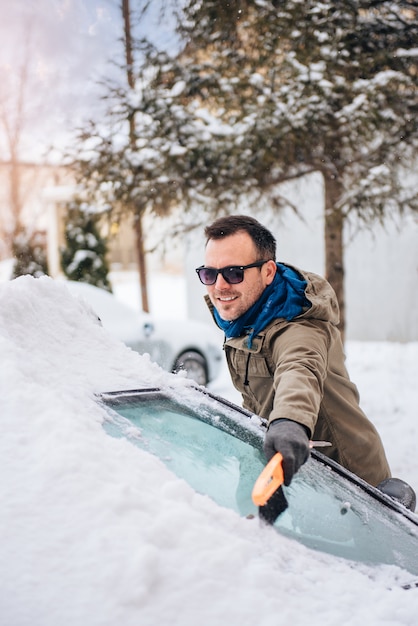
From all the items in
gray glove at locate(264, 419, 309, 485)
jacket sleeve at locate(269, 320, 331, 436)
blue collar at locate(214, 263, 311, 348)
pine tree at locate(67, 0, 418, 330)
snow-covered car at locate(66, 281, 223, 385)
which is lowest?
snow-covered car at locate(66, 281, 223, 385)

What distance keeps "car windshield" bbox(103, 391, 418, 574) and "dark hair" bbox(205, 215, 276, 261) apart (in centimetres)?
56

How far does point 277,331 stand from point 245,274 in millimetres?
212

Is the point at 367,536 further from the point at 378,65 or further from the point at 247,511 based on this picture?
the point at 378,65

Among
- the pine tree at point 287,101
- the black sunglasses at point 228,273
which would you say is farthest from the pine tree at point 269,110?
the black sunglasses at point 228,273

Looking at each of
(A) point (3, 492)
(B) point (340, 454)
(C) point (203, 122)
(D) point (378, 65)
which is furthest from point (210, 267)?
(D) point (378, 65)

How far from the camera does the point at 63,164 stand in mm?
7238

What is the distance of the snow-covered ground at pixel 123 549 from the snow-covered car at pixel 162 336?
574cm

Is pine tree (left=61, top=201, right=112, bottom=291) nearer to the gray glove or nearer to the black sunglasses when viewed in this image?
the black sunglasses

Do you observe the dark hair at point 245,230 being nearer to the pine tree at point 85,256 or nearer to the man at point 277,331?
the man at point 277,331

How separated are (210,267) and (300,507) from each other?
826 mm

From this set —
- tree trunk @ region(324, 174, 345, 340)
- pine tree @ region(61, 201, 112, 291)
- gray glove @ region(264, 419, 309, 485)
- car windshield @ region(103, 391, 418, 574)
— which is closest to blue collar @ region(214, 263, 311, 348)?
car windshield @ region(103, 391, 418, 574)

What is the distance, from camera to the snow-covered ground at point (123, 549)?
3.36 ft

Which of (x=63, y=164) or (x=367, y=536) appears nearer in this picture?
(x=367, y=536)

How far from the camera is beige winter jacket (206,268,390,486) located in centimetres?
190
